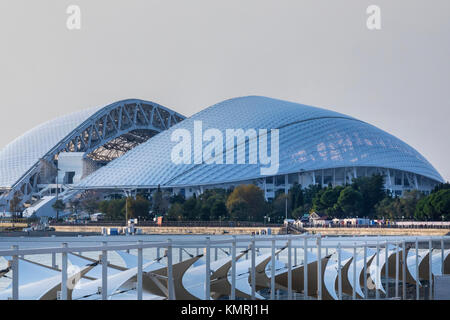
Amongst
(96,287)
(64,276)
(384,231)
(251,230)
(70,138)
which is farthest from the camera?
(70,138)

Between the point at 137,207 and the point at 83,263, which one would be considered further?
the point at 137,207

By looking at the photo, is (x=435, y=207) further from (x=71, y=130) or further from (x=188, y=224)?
(x=71, y=130)

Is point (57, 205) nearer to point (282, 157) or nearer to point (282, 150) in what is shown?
point (282, 157)

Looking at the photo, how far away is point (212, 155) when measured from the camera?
13250 centimetres

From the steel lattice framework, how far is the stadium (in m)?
0.23

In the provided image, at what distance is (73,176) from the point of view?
154 meters

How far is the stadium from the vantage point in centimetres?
13300

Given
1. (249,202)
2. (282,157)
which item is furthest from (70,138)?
(249,202)

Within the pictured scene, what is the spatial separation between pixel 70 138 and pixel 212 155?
3209 cm

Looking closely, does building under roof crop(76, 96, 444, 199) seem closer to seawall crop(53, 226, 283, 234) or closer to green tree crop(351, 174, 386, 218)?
green tree crop(351, 174, 386, 218)

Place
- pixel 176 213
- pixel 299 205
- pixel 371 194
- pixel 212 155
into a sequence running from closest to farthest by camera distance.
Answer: pixel 371 194, pixel 176 213, pixel 299 205, pixel 212 155

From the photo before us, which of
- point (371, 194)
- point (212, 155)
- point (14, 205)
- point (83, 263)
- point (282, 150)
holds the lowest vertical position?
point (83, 263)

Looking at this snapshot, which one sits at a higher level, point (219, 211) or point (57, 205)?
point (57, 205)
